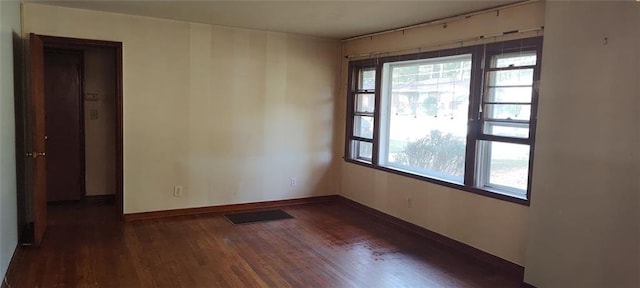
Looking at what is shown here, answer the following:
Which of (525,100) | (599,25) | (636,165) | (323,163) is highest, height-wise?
(599,25)

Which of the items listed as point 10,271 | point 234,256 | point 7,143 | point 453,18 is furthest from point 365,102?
point 10,271

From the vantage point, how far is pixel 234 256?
3.90 meters

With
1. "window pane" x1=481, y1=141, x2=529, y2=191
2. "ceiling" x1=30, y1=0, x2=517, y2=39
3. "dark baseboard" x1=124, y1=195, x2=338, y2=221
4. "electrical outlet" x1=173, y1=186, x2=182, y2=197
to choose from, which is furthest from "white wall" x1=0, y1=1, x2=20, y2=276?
"window pane" x1=481, y1=141, x2=529, y2=191

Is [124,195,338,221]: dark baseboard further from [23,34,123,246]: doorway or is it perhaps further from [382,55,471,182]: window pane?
[382,55,471,182]: window pane

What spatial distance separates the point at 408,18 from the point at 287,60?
1836 millimetres

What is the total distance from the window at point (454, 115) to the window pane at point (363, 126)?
0.04ft

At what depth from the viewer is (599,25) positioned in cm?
287

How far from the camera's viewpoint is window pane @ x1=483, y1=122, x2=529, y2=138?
3658 millimetres

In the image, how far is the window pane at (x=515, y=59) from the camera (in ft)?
11.8

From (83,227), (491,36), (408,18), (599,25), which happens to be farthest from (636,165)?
(83,227)

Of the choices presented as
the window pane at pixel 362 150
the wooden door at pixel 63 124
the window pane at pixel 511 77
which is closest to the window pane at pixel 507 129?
the window pane at pixel 511 77

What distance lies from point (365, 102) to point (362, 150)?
0.66m

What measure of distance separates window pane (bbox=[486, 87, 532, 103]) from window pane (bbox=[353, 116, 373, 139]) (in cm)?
189

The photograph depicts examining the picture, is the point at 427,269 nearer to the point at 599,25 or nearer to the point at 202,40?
the point at 599,25
